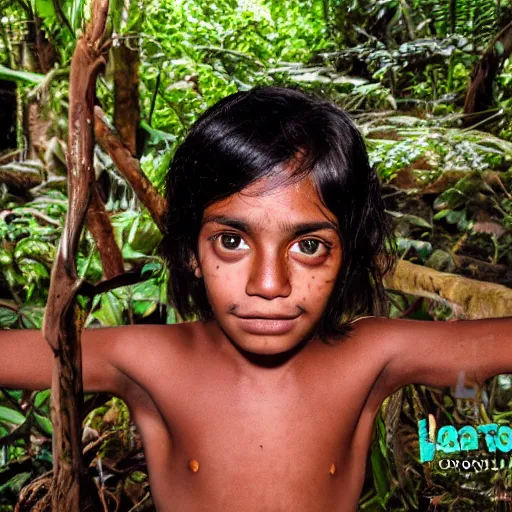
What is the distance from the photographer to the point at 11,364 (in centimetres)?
88

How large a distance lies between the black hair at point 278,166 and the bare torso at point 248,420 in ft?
0.21

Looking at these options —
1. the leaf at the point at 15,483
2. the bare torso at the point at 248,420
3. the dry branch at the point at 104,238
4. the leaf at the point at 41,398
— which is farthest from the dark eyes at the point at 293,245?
the leaf at the point at 15,483

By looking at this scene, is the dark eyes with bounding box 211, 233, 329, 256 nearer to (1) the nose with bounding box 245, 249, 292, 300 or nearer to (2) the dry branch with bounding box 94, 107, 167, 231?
(1) the nose with bounding box 245, 249, 292, 300

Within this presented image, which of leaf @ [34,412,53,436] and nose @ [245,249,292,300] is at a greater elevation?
nose @ [245,249,292,300]

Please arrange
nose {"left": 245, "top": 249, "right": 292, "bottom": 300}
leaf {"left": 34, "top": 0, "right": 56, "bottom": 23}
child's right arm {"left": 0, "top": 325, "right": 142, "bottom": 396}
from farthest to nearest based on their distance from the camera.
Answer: leaf {"left": 34, "top": 0, "right": 56, "bottom": 23}, child's right arm {"left": 0, "top": 325, "right": 142, "bottom": 396}, nose {"left": 245, "top": 249, "right": 292, "bottom": 300}

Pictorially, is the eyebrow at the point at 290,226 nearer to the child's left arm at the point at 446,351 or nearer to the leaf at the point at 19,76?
the child's left arm at the point at 446,351

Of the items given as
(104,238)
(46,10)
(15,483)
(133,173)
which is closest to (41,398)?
(15,483)

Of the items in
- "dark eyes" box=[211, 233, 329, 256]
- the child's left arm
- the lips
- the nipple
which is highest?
"dark eyes" box=[211, 233, 329, 256]

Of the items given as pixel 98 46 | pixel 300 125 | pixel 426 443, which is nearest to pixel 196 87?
pixel 98 46

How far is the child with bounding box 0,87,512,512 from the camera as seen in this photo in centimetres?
80

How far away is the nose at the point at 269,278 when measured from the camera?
772 mm

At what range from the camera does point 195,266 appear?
2.98 feet


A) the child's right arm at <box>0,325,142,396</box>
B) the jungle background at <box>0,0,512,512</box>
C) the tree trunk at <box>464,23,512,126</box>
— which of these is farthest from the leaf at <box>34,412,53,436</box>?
the tree trunk at <box>464,23,512,126</box>

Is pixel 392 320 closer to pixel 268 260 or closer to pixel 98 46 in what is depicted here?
pixel 268 260
